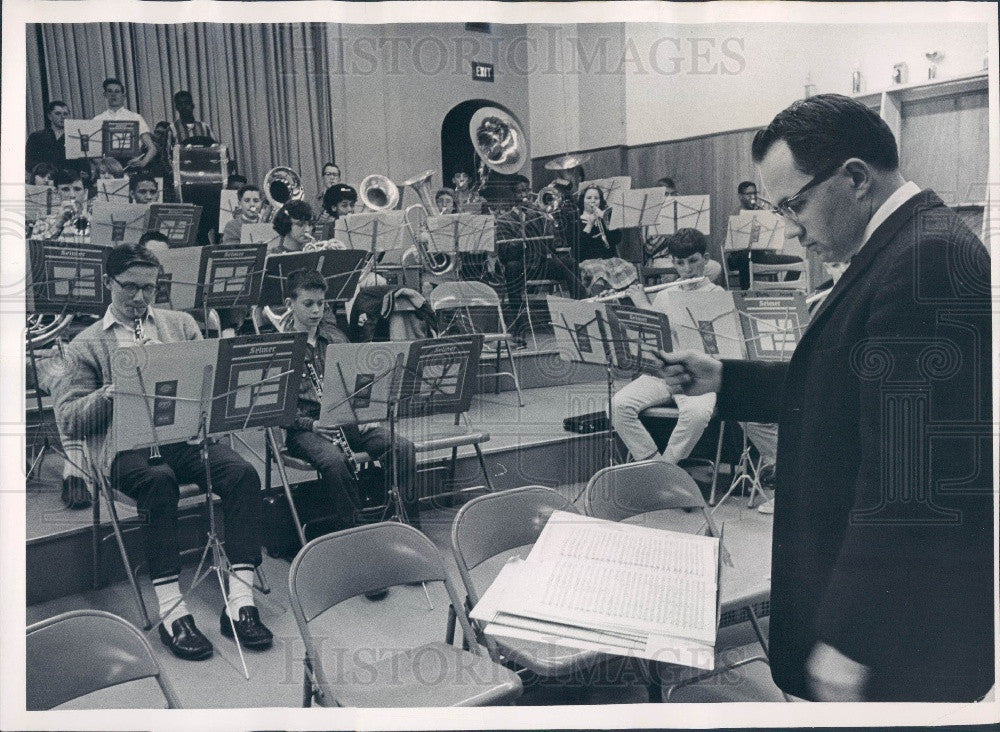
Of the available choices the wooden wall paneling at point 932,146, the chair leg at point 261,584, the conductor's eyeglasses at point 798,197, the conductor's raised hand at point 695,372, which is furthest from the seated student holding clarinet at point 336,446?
the wooden wall paneling at point 932,146

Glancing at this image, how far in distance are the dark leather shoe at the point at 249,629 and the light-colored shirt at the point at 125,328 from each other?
763 millimetres

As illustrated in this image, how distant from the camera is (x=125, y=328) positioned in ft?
6.55

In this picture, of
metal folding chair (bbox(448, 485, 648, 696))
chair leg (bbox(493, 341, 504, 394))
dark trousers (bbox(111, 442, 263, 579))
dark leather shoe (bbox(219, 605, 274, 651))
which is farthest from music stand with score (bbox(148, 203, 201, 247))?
metal folding chair (bbox(448, 485, 648, 696))

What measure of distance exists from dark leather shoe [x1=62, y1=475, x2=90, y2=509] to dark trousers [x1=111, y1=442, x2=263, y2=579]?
9 cm

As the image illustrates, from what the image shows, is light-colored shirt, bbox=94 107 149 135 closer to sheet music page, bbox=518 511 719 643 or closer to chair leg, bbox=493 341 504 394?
chair leg, bbox=493 341 504 394

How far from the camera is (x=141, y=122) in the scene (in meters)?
2.05

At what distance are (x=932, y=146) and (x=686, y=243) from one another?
844 mm

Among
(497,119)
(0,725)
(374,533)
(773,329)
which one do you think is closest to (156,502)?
(0,725)

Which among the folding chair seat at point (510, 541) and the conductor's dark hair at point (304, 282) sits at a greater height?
the conductor's dark hair at point (304, 282)

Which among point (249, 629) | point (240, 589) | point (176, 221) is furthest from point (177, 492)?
point (176, 221)

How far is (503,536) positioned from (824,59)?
1369 mm

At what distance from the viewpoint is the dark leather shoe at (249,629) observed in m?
1.95

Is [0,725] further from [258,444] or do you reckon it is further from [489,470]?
[489,470]

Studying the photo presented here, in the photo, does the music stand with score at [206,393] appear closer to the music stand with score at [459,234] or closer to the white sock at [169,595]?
the white sock at [169,595]
